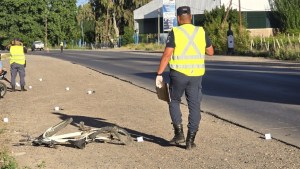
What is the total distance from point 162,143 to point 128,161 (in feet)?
4.07

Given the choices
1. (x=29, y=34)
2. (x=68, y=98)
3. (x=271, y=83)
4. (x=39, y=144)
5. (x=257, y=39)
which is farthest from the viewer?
(x=29, y=34)

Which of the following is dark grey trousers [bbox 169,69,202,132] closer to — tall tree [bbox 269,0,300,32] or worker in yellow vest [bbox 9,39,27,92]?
worker in yellow vest [bbox 9,39,27,92]

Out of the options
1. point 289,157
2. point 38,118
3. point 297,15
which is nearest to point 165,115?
point 38,118

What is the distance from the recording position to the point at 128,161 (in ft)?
23.6

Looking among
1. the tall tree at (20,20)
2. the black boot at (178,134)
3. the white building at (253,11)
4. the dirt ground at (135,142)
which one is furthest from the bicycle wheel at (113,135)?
the tall tree at (20,20)

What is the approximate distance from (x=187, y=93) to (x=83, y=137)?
5.39 feet

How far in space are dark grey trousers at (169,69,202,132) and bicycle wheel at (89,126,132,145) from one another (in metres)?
0.91

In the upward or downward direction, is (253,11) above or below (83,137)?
above

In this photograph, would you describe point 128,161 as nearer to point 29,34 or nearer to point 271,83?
point 271,83

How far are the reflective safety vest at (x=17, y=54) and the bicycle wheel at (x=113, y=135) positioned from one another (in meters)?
9.65

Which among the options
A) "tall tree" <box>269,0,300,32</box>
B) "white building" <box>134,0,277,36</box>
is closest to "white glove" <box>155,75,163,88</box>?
"tall tree" <box>269,0,300,32</box>

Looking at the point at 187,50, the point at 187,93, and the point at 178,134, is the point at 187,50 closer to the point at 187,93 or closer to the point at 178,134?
the point at 187,93

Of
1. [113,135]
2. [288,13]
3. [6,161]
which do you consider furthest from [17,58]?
[288,13]

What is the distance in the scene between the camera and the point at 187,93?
780 centimetres
